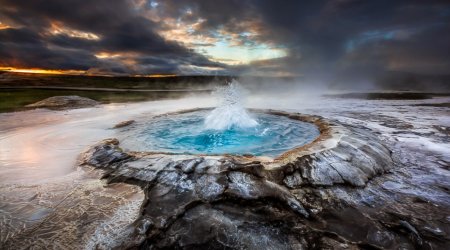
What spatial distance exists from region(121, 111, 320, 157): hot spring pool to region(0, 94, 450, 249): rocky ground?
119 centimetres

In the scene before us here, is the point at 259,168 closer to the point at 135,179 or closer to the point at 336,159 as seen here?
the point at 336,159

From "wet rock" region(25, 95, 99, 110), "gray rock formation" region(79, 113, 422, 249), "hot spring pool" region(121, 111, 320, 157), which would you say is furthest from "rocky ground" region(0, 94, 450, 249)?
"wet rock" region(25, 95, 99, 110)

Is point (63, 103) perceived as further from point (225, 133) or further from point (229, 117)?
point (225, 133)

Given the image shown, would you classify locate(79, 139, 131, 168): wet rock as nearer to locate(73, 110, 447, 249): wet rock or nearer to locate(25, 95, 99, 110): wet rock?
locate(73, 110, 447, 249): wet rock

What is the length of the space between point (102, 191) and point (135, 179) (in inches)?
19.2

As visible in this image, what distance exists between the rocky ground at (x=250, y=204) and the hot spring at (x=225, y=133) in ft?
4.04

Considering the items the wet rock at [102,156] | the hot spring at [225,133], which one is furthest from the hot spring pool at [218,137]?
the wet rock at [102,156]

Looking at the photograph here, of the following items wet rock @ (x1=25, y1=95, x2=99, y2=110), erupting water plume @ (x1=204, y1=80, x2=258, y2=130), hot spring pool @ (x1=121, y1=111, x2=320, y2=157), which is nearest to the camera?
hot spring pool @ (x1=121, y1=111, x2=320, y2=157)

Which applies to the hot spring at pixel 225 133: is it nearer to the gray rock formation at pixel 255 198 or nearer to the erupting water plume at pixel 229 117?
the erupting water plume at pixel 229 117

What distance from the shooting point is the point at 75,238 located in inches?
104

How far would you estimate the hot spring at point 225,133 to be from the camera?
5.63 meters

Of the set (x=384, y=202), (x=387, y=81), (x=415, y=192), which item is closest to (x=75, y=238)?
(x=384, y=202)

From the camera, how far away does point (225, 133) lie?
716 centimetres

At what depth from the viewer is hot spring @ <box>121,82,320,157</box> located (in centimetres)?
563
